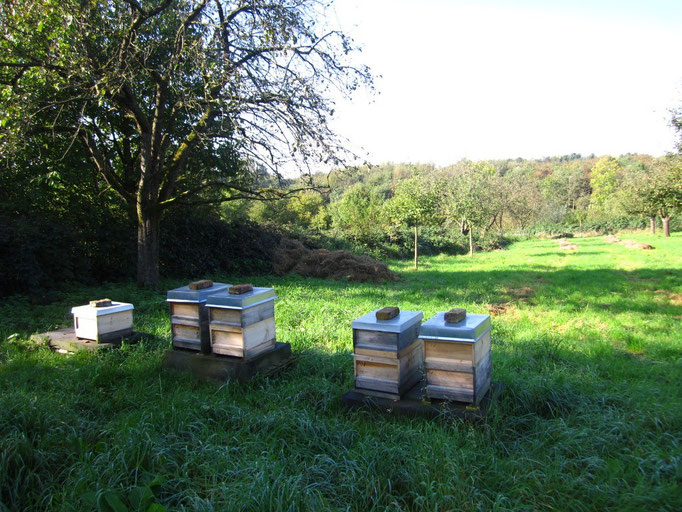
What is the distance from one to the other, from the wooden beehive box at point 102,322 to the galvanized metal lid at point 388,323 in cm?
334

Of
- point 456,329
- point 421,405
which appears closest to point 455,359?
point 456,329

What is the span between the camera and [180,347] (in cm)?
466

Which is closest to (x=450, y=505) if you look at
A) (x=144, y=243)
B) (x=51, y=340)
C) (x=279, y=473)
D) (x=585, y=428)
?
(x=279, y=473)

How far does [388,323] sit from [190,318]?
89.9 inches

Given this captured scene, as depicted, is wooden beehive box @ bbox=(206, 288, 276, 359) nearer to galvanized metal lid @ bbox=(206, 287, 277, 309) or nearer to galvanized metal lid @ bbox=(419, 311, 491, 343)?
galvanized metal lid @ bbox=(206, 287, 277, 309)

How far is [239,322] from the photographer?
4.16m

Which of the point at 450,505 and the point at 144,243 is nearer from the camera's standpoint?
the point at 450,505

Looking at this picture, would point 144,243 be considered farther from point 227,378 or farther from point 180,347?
point 227,378

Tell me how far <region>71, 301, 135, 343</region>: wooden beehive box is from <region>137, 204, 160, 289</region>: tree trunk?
4.46 m

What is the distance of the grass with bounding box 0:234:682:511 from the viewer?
2391 millimetres

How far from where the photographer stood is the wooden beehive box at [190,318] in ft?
14.6

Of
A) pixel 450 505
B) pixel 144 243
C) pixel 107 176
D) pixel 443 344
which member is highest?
pixel 107 176

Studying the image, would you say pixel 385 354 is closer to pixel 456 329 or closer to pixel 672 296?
pixel 456 329

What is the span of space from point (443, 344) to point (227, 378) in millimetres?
2186
